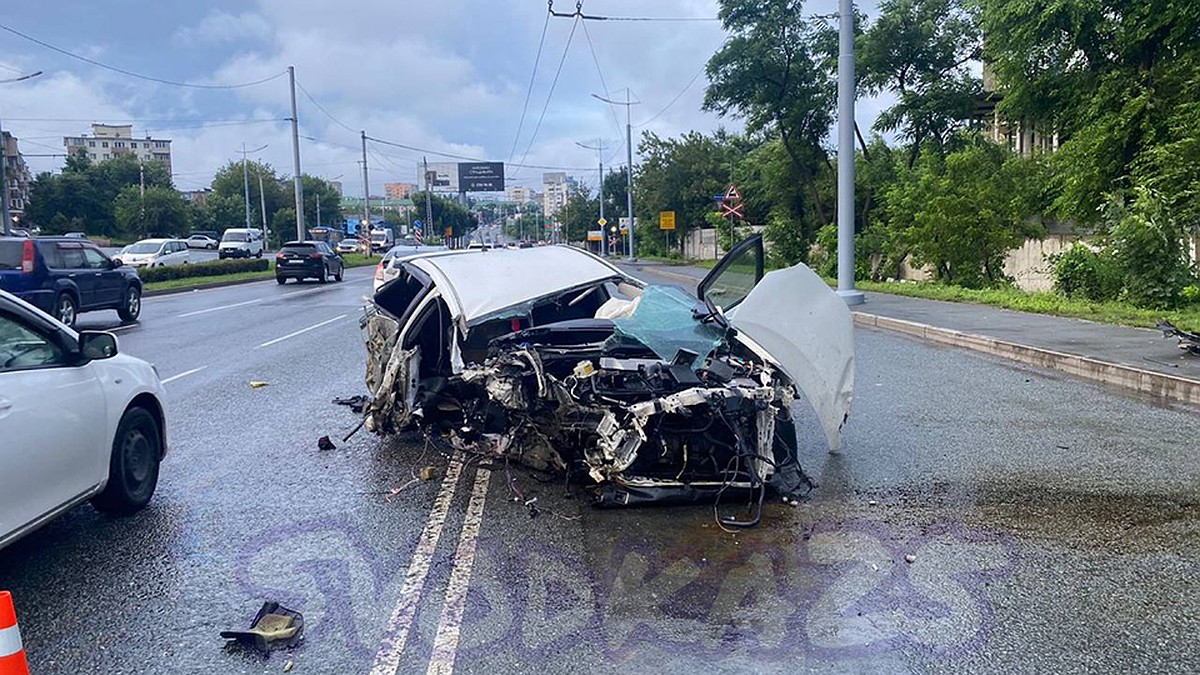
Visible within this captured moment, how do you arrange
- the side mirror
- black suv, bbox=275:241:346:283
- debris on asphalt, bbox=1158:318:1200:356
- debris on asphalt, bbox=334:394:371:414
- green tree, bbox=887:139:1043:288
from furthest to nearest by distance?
black suv, bbox=275:241:346:283 < green tree, bbox=887:139:1043:288 < debris on asphalt, bbox=1158:318:1200:356 < debris on asphalt, bbox=334:394:371:414 < the side mirror

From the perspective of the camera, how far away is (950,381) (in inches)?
413

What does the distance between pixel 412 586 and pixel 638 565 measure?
1.17 m

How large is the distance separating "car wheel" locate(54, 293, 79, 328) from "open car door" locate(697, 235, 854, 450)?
13.7m

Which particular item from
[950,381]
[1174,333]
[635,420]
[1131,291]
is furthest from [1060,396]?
[1131,291]

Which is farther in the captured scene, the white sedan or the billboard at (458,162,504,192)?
the billboard at (458,162,504,192)

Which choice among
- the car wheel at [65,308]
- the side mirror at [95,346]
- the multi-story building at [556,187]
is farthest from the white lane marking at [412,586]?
the multi-story building at [556,187]

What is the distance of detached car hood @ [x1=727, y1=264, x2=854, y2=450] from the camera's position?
6.27 meters

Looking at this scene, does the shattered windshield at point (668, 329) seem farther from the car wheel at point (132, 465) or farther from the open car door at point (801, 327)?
the car wheel at point (132, 465)

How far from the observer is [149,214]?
69438 mm

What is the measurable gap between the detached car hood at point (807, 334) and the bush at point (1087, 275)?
13.0 m

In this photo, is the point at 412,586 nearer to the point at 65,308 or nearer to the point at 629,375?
the point at 629,375

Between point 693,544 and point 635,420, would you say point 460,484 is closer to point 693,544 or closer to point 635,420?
point 635,420

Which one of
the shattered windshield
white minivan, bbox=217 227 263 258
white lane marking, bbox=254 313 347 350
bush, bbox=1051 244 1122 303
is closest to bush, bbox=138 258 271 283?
white lane marking, bbox=254 313 347 350

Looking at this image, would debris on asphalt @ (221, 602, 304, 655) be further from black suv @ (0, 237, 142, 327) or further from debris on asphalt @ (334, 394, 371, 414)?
black suv @ (0, 237, 142, 327)
